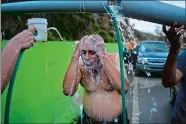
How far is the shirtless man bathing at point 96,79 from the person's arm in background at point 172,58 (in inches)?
15.2

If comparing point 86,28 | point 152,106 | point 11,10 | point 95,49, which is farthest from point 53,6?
point 86,28

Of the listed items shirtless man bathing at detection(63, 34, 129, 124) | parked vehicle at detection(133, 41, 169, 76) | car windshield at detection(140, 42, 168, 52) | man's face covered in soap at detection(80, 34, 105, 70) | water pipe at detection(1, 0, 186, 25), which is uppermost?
water pipe at detection(1, 0, 186, 25)

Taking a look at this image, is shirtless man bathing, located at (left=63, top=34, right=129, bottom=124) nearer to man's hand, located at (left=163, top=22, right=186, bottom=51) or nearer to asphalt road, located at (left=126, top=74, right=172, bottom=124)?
man's hand, located at (left=163, top=22, right=186, bottom=51)

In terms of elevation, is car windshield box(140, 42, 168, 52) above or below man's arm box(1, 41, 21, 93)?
below

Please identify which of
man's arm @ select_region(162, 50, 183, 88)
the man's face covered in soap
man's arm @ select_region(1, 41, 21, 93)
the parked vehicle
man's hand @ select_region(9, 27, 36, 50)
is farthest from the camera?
the parked vehicle

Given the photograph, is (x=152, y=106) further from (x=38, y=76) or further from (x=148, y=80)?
(x=148, y=80)

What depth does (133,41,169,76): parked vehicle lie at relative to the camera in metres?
16.4

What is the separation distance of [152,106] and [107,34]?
583 cm

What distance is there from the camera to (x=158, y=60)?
16766 mm

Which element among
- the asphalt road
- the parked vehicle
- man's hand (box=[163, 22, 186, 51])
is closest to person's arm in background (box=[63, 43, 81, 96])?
man's hand (box=[163, 22, 186, 51])

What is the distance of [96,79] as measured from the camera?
151 inches

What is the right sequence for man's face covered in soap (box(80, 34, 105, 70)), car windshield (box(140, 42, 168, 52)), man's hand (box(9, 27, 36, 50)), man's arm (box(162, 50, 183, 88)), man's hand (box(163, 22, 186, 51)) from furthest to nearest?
1. car windshield (box(140, 42, 168, 52))
2. man's face covered in soap (box(80, 34, 105, 70))
3. man's arm (box(162, 50, 183, 88))
4. man's hand (box(163, 22, 186, 51))
5. man's hand (box(9, 27, 36, 50))

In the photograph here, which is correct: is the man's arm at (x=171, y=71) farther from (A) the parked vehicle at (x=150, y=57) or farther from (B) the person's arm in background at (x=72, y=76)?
(A) the parked vehicle at (x=150, y=57)

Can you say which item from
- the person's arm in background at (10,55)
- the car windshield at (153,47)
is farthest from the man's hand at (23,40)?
the car windshield at (153,47)
